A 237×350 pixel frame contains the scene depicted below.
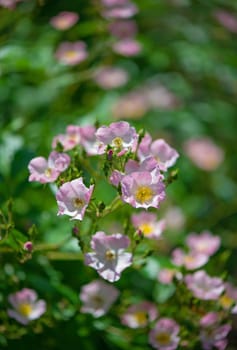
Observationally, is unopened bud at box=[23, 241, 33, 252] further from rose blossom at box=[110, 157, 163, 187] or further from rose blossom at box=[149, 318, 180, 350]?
rose blossom at box=[149, 318, 180, 350]

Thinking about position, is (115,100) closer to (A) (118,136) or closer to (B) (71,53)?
(B) (71,53)

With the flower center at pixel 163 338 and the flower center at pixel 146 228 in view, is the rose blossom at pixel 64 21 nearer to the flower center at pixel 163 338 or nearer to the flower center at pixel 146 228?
the flower center at pixel 146 228

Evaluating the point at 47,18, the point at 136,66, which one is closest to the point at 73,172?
the point at 47,18

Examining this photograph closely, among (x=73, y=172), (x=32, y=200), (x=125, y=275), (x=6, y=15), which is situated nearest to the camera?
(x=73, y=172)

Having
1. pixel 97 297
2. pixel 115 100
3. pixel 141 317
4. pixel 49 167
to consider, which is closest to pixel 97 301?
pixel 97 297

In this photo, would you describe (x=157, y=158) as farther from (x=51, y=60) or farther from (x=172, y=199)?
(x=172, y=199)

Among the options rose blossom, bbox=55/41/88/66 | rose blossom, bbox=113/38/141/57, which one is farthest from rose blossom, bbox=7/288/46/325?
rose blossom, bbox=113/38/141/57
